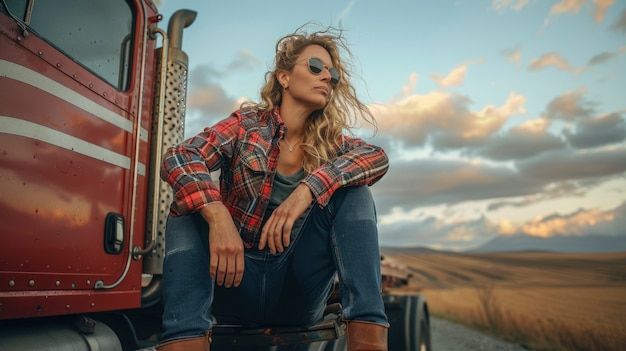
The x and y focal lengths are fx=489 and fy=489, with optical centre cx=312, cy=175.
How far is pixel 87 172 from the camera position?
2201 mm

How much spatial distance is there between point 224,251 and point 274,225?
8.0 inches

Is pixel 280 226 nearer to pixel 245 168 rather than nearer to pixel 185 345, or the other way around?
pixel 245 168

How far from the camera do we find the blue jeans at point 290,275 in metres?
1.63

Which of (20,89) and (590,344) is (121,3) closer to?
(20,89)

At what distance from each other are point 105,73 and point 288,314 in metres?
1.49

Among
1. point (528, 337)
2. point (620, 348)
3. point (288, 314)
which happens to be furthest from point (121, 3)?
point (528, 337)

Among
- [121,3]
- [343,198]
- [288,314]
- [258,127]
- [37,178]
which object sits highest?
[121,3]

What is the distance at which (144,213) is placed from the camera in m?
2.62

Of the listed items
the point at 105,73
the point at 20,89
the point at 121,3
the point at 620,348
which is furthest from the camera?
the point at 620,348

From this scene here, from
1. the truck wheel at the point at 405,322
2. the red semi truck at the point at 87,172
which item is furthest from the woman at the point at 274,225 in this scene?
the truck wheel at the point at 405,322

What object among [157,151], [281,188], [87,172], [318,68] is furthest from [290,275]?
[157,151]

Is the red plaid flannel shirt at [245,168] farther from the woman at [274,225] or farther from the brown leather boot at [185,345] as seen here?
the brown leather boot at [185,345]

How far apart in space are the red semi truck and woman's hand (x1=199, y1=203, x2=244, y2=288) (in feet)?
1.09

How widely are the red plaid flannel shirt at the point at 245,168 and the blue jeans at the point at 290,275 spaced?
0.27ft
